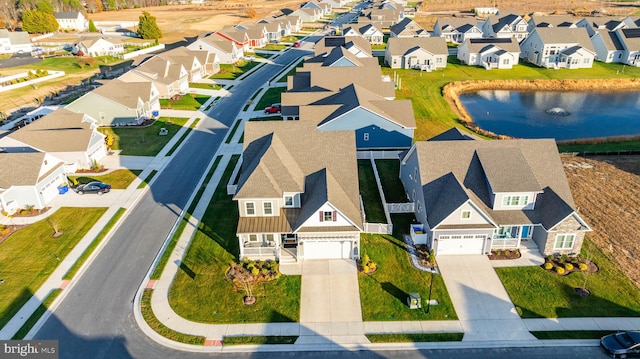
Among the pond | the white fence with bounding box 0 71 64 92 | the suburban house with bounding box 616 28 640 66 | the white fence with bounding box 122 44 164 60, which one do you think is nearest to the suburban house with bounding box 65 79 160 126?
the white fence with bounding box 0 71 64 92

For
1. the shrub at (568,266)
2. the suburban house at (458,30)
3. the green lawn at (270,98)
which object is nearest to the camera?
the shrub at (568,266)

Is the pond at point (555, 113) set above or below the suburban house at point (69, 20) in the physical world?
below

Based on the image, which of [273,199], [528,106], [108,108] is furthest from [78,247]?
[528,106]

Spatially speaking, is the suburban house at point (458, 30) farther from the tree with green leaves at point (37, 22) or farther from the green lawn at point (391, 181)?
the tree with green leaves at point (37, 22)

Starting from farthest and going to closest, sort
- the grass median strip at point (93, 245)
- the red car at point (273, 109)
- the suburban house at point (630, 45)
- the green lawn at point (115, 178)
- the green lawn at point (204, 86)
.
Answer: the suburban house at point (630, 45) < the green lawn at point (204, 86) < the red car at point (273, 109) < the green lawn at point (115, 178) < the grass median strip at point (93, 245)

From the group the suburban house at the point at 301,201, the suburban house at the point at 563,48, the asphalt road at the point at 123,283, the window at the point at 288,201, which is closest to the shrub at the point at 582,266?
the suburban house at the point at 301,201

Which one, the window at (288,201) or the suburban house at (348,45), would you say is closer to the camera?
the window at (288,201)

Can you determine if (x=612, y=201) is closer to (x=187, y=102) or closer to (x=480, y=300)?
(x=480, y=300)

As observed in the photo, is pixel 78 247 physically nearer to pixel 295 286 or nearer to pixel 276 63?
pixel 295 286
